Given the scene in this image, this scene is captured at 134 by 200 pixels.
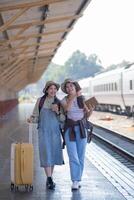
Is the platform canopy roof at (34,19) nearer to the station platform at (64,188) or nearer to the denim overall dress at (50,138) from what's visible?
the station platform at (64,188)

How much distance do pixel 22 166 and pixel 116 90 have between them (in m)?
31.2

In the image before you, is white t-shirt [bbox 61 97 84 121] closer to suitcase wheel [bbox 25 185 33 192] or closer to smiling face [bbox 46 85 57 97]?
smiling face [bbox 46 85 57 97]

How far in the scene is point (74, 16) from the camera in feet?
56.5

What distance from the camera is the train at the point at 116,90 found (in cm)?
3403

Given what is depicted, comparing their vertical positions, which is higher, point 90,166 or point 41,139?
point 41,139

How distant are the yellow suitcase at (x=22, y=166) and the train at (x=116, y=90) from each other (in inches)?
948

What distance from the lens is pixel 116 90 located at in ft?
130

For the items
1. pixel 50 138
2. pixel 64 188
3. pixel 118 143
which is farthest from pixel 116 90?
pixel 64 188

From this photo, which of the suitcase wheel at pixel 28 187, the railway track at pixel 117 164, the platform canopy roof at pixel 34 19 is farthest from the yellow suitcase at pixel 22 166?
the platform canopy roof at pixel 34 19

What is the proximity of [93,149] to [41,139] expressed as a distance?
729cm

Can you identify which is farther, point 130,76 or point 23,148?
point 130,76

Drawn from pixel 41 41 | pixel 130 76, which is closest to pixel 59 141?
pixel 41 41

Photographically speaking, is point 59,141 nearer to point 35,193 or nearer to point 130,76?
point 35,193

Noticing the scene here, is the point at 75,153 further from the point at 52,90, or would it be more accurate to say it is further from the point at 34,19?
the point at 34,19
